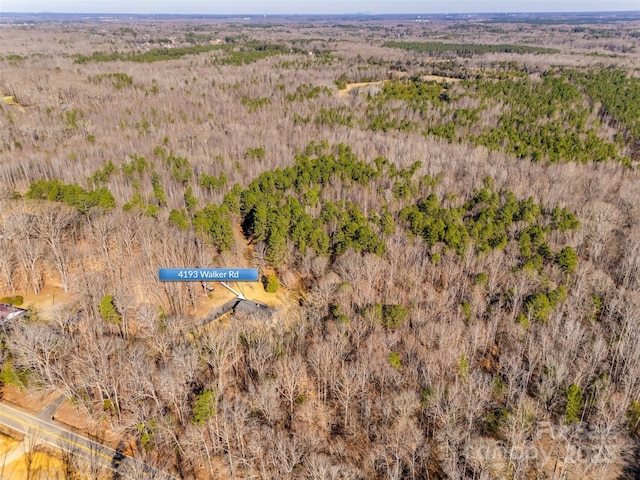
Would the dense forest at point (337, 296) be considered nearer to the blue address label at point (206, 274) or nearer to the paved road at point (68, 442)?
the paved road at point (68, 442)

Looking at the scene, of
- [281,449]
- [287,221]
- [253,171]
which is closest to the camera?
[281,449]

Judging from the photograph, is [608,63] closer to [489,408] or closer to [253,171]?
[253,171]

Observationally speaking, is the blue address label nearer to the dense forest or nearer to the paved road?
the dense forest

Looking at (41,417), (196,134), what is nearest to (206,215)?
(41,417)

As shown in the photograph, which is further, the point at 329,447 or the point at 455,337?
the point at 455,337

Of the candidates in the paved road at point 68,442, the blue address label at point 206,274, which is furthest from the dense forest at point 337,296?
the blue address label at point 206,274

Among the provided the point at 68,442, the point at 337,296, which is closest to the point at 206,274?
the point at 337,296

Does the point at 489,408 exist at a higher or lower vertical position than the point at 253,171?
lower

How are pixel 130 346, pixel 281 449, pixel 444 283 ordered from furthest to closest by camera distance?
pixel 444 283 < pixel 130 346 < pixel 281 449
